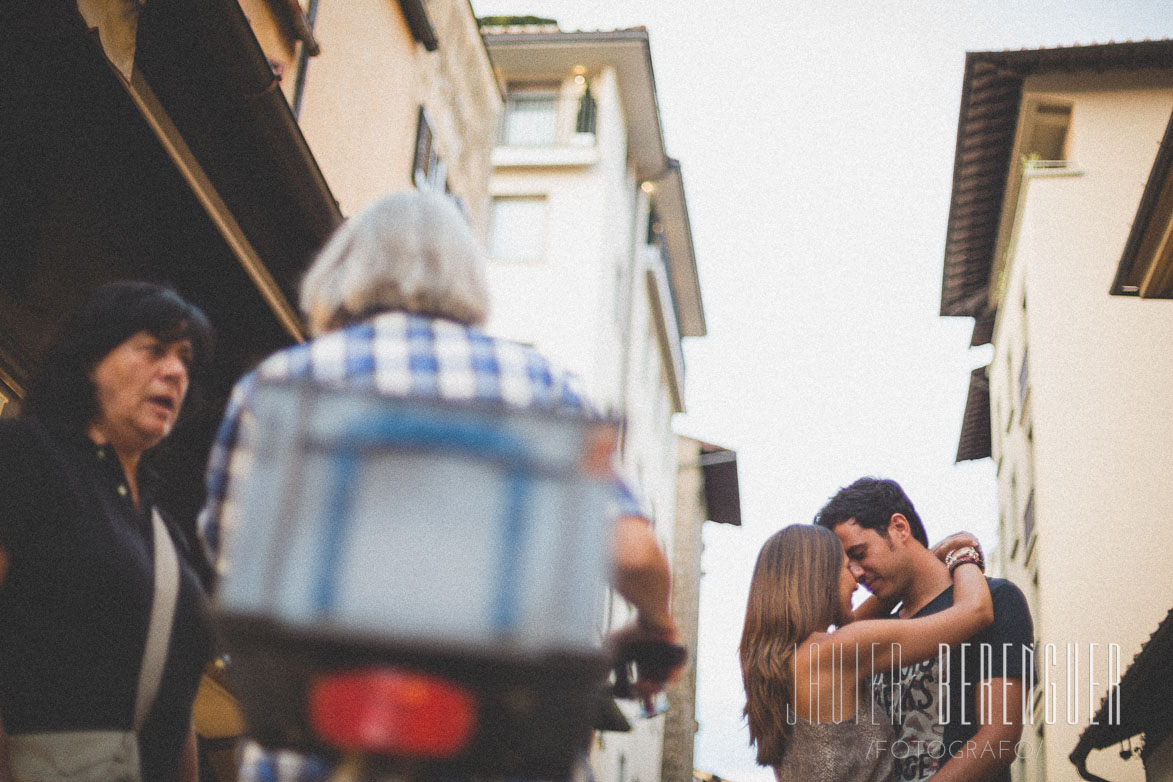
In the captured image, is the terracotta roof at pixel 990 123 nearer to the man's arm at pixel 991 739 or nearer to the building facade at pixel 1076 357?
the building facade at pixel 1076 357

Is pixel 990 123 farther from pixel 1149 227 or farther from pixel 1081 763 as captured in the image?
pixel 1149 227

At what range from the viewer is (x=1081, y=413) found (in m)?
18.5

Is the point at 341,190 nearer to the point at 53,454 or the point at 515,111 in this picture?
the point at 53,454

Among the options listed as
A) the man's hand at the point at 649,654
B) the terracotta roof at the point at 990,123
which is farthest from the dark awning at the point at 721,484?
the man's hand at the point at 649,654

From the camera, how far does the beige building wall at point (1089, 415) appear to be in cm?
1692

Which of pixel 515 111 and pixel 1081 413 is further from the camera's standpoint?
pixel 515 111

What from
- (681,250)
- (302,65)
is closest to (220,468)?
(302,65)

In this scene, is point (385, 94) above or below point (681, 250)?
above

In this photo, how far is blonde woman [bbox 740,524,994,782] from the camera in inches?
134

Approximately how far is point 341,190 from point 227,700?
4390 millimetres

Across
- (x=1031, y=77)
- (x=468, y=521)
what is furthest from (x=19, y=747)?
(x=1031, y=77)

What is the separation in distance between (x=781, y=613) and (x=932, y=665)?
492 millimetres

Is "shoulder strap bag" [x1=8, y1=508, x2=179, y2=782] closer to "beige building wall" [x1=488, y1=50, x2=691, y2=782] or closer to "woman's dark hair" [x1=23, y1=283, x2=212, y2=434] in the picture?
"woman's dark hair" [x1=23, y1=283, x2=212, y2=434]

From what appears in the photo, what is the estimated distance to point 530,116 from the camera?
80.7 ft
